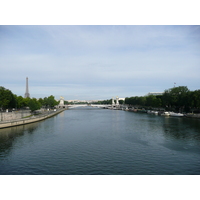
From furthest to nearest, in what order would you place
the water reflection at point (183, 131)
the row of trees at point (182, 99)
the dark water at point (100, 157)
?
the row of trees at point (182, 99), the water reflection at point (183, 131), the dark water at point (100, 157)

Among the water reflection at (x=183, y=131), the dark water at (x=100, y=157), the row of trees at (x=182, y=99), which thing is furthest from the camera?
the row of trees at (x=182, y=99)

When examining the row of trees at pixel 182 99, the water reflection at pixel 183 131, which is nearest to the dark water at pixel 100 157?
the water reflection at pixel 183 131

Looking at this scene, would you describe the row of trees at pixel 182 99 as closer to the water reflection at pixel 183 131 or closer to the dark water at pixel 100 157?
the water reflection at pixel 183 131

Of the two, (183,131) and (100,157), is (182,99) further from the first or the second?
(100,157)

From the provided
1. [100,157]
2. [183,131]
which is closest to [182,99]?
[183,131]

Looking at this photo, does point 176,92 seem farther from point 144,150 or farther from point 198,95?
point 144,150

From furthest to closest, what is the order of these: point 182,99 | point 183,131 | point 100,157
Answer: point 182,99, point 183,131, point 100,157

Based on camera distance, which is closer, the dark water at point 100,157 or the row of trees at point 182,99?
the dark water at point 100,157

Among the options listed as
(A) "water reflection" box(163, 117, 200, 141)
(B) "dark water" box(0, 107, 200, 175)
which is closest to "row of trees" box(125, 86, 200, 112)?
(A) "water reflection" box(163, 117, 200, 141)

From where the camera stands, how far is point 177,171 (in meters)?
11.5

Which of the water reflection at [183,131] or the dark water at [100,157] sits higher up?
the water reflection at [183,131]

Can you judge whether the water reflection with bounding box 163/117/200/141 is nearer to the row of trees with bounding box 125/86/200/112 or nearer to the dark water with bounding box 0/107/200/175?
the dark water with bounding box 0/107/200/175

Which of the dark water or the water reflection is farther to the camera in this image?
the water reflection

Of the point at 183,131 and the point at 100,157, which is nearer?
the point at 100,157
